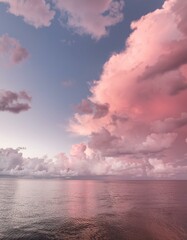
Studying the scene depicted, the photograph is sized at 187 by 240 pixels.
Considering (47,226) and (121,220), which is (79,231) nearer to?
(47,226)

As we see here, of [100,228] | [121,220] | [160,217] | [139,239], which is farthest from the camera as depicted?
[160,217]

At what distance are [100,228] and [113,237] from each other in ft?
29.3

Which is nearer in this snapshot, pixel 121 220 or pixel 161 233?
pixel 161 233

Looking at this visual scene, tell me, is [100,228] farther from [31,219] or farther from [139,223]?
[31,219]

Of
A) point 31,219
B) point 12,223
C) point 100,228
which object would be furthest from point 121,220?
point 12,223

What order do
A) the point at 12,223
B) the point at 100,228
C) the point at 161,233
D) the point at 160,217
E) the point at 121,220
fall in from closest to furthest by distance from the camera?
the point at 161,233
the point at 100,228
the point at 12,223
the point at 121,220
the point at 160,217

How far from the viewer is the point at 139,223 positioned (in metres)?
Answer: 69.1

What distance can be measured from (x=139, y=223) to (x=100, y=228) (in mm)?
13701

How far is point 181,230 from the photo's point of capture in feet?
200

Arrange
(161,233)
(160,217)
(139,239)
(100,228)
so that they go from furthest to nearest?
(160,217), (100,228), (161,233), (139,239)

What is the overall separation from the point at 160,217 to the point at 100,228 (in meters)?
27.6

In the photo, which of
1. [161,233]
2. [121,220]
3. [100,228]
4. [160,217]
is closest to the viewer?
[161,233]

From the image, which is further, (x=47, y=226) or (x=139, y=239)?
(x=47, y=226)

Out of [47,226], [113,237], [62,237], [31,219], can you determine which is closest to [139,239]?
[113,237]
